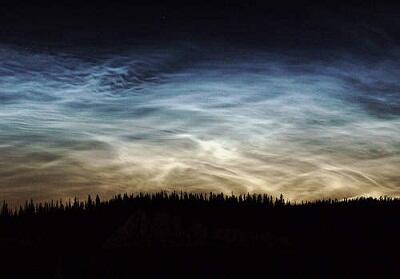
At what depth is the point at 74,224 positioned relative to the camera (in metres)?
41.6

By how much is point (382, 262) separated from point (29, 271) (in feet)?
58.2

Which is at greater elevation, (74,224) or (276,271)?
(74,224)

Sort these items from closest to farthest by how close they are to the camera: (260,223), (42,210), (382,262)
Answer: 1. (382,262)
2. (260,223)
3. (42,210)

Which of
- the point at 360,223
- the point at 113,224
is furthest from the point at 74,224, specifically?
the point at 360,223

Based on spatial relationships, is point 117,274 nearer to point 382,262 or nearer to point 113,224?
point 113,224

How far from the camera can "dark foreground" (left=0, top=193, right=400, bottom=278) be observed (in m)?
34.2

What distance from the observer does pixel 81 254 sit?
118 ft

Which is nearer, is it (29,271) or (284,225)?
(29,271)

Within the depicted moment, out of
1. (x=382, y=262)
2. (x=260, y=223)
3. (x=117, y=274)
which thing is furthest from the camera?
(x=260, y=223)

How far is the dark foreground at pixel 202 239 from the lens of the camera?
34.2 meters

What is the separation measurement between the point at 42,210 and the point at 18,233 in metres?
3.63

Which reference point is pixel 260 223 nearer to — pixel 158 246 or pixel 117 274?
pixel 158 246

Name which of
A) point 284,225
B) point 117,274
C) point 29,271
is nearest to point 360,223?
point 284,225

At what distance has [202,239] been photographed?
37688 mm
